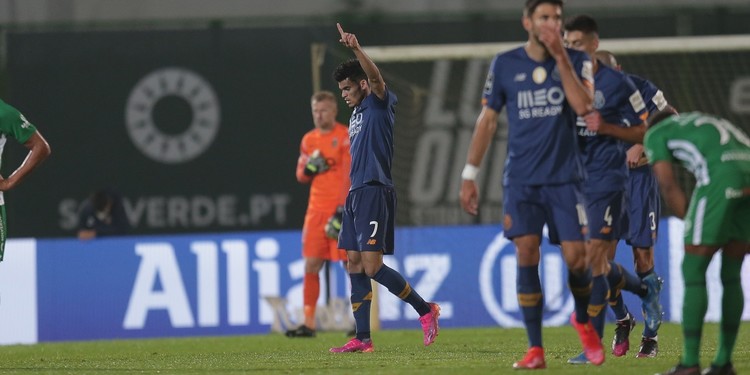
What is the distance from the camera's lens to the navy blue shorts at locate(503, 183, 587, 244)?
7.81 m

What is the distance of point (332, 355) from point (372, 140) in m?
1.50

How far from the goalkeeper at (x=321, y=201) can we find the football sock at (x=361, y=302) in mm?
2395

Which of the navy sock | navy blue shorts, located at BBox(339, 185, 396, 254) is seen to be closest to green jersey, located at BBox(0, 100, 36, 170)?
navy blue shorts, located at BBox(339, 185, 396, 254)

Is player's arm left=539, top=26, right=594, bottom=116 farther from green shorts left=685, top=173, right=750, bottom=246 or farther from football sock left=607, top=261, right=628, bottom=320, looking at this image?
football sock left=607, top=261, right=628, bottom=320

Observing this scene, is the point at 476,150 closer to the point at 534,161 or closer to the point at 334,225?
the point at 534,161

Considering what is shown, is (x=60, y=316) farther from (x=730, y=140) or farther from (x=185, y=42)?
(x=730, y=140)

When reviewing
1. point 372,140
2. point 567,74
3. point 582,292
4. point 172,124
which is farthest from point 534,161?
point 172,124

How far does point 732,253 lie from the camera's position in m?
7.36

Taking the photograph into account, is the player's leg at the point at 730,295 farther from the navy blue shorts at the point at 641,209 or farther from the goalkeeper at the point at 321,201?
the goalkeeper at the point at 321,201

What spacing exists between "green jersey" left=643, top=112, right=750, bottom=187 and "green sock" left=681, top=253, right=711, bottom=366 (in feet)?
1.25

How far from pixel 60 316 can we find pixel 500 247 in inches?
183

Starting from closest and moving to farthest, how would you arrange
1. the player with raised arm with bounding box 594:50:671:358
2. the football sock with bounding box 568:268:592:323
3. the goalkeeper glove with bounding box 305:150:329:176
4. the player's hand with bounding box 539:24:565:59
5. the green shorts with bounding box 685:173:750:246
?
the green shorts with bounding box 685:173:750:246, the player's hand with bounding box 539:24:565:59, the football sock with bounding box 568:268:592:323, the player with raised arm with bounding box 594:50:671:358, the goalkeeper glove with bounding box 305:150:329:176

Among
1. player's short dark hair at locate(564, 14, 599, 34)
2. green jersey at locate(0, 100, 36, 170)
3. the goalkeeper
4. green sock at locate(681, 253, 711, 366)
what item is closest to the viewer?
green sock at locate(681, 253, 711, 366)

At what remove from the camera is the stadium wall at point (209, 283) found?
15523 millimetres
